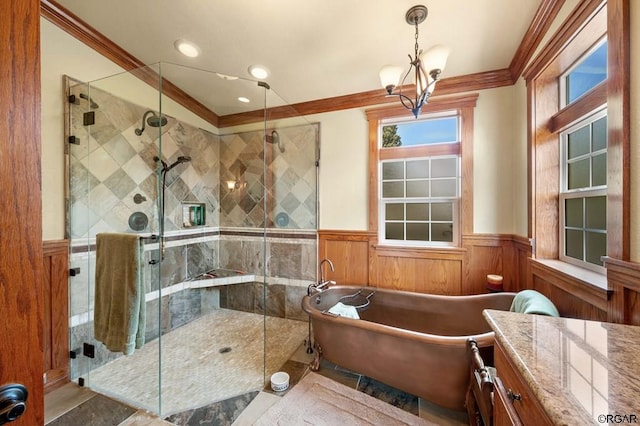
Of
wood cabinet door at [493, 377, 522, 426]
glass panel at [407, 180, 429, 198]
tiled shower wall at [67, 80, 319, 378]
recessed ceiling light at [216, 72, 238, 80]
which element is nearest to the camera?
wood cabinet door at [493, 377, 522, 426]

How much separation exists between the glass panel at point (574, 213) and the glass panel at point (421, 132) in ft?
3.44

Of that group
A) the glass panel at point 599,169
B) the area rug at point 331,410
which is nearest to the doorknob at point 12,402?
the area rug at point 331,410

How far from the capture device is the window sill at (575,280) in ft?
4.05

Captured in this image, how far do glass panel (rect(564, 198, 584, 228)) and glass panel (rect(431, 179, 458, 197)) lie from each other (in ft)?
2.74

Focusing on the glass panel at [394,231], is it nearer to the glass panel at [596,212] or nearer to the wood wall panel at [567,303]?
the wood wall panel at [567,303]

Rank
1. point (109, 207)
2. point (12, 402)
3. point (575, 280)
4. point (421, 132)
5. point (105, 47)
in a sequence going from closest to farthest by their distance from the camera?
point (12, 402)
point (575, 280)
point (105, 47)
point (109, 207)
point (421, 132)

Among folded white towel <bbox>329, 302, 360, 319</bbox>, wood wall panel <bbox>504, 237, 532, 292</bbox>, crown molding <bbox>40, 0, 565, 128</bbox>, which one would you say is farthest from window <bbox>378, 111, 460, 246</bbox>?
folded white towel <bbox>329, 302, 360, 319</bbox>

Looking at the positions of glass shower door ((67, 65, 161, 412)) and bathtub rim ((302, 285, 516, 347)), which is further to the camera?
glass shower door ((67, 65, 161, 412))

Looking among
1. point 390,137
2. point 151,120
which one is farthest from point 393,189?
point 151,120

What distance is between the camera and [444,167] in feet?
8.26

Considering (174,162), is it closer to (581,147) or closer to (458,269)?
(458,269)

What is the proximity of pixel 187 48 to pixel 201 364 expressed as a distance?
2.69 meters

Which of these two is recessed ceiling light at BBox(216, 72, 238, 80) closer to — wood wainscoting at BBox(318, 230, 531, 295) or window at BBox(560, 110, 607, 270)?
wood wainscoting at BBox(318, 230, 531, 295)

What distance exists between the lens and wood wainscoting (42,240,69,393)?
5.64 feet
